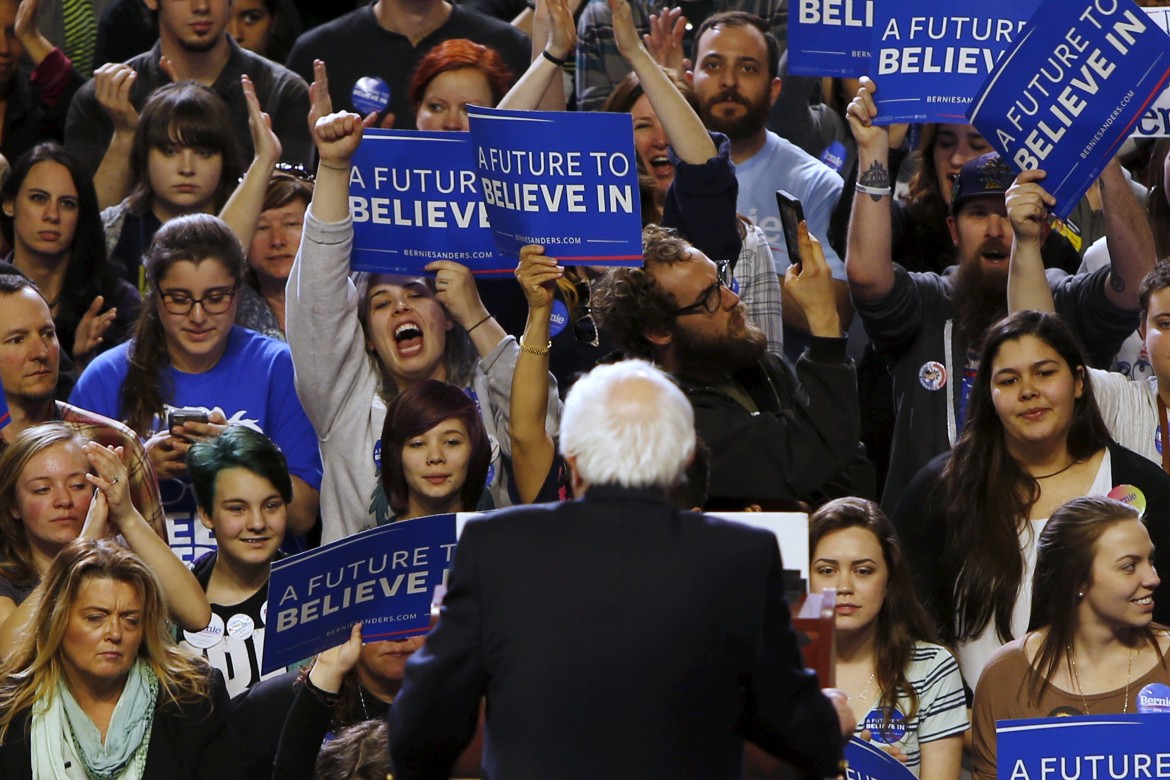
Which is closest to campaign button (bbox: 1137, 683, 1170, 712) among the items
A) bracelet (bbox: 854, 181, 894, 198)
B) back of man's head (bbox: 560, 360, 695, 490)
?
bracelet (bbox: 854, 181, 894, 198)

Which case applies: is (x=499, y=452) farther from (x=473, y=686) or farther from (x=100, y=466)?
(x=473, y=686)

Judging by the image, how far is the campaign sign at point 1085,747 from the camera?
4191 mm

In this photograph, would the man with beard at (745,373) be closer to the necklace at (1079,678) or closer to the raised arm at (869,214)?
the raised arm at (869,214)

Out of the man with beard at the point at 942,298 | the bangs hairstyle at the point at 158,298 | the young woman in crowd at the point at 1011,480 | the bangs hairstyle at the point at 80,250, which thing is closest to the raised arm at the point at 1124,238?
the man with beard at the point at 942,298

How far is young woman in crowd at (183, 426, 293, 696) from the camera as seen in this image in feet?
16.6

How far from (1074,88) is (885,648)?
159 cm

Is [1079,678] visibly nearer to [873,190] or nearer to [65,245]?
[873,190]

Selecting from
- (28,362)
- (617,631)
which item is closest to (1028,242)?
(617,631)

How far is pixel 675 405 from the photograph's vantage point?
3.19 m

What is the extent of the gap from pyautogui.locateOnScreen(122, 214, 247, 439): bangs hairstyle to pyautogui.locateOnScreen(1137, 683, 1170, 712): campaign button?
2775 mm

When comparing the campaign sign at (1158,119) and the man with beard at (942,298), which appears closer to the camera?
the man with beard at (942,298)

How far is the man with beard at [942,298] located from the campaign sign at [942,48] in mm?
122

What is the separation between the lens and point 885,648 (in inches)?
191

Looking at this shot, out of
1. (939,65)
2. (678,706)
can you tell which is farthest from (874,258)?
(678,706)
